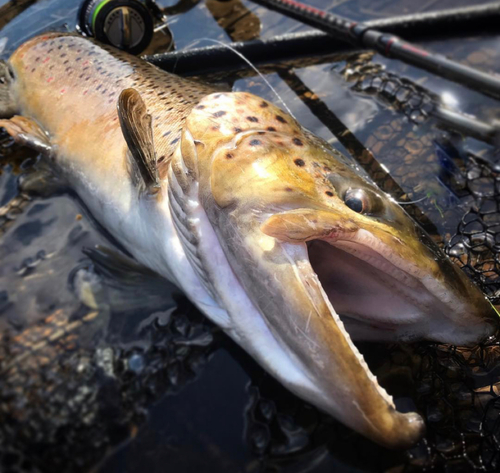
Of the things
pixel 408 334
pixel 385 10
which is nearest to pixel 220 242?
pixel 408 334

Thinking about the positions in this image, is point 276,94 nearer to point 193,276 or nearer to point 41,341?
point 193,276

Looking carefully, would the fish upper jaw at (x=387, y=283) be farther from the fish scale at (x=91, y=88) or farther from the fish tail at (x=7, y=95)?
the fish tail at (x=7, y=95)

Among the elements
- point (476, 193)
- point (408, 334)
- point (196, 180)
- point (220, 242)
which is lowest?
point (476, 193)

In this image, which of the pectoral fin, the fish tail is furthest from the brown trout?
the fish tail

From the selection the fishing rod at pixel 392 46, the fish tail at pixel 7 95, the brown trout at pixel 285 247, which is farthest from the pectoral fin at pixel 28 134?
the fishing rod at pixel 392 46

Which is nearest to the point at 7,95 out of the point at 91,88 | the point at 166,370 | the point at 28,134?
the point at 28,134

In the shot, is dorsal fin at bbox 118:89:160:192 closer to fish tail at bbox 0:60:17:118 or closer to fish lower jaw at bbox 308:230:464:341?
fish lower jaw at bbox 308:230:464:341

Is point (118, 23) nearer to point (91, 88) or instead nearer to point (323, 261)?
point (91, 88)
